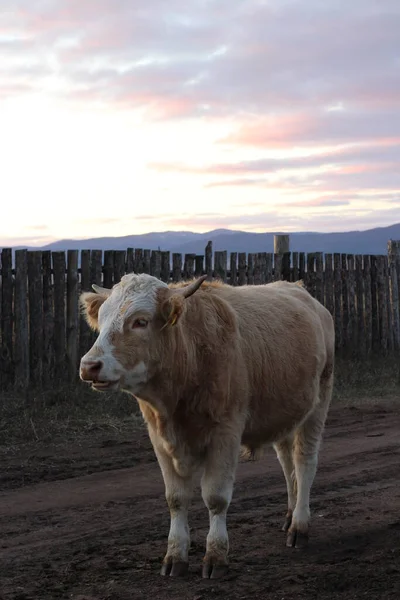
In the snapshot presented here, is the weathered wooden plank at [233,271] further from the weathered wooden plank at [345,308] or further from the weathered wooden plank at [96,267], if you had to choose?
the weathered wooden plank at [345,308]

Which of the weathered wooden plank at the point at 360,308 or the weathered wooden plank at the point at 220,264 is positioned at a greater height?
the weathered wooden plank at the point at 220,264

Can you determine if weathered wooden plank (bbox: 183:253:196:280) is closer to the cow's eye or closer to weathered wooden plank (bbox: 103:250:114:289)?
weathered wooden plank (bbox: 103:250:114:289)

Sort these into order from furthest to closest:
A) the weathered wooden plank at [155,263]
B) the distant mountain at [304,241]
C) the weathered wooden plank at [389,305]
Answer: the distant mountain at [304,241]
the weathered wooden plank at [389,305]
the weathered wooden plank at [155,263]

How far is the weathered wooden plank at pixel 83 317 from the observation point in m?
12.0

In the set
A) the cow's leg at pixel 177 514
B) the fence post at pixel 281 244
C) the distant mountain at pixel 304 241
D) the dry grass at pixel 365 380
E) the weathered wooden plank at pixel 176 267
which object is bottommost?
the dry grass at pixel 365 380

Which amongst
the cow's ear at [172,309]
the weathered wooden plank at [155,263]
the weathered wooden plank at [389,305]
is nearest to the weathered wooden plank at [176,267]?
the weathered wooden plank at [155,263]

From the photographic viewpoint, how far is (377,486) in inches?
303

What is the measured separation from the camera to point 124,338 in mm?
5027

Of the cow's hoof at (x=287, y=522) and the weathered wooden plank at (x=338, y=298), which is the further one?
the weathered wooden plank at (x=338, y=298)

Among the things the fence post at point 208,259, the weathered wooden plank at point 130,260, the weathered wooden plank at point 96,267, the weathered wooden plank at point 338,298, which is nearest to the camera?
the weathered wooden plank at point 96,267

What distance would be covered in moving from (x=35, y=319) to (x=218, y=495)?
6.78m

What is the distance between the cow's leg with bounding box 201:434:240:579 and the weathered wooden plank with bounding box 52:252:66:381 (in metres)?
6.56

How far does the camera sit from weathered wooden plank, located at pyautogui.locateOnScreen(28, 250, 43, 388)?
11.5m

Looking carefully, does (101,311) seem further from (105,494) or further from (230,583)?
(105,494)
